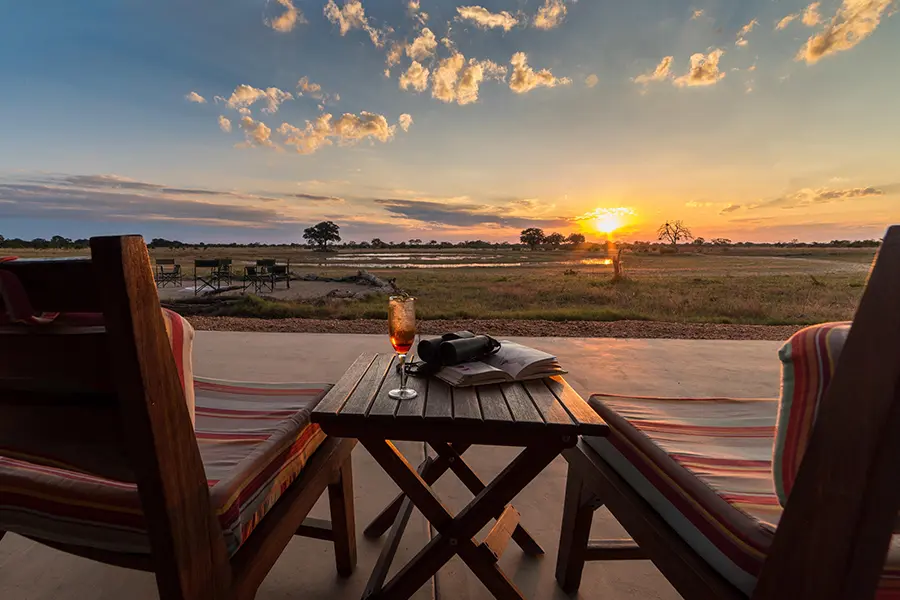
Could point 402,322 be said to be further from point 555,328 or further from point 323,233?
point 323,233

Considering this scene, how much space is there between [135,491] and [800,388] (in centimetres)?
125

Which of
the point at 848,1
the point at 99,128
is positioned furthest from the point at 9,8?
the point at 848,1

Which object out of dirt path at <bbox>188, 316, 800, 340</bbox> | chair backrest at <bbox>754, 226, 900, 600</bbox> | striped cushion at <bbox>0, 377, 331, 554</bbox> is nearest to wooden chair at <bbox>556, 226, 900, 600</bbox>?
chair backrest at <bbox>754, 226, 900, 600</bbox>

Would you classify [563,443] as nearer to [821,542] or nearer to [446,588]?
[821,542]

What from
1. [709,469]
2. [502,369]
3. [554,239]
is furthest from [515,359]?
[554,239]

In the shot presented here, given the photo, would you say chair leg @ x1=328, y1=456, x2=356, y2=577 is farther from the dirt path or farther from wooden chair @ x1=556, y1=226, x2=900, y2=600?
the dirt path

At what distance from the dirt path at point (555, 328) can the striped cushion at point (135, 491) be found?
420 centimetres

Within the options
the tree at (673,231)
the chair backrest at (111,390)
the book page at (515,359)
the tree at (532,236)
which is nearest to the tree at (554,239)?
the tree at (532,236)

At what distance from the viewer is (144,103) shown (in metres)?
7.73

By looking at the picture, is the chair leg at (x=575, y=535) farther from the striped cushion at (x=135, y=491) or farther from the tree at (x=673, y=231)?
the tree at (x=673, y=231)

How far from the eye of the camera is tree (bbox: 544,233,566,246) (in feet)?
206

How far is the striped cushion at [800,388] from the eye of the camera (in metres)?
0.61

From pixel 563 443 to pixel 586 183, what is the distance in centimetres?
1099

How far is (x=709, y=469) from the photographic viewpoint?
0.98 metres
